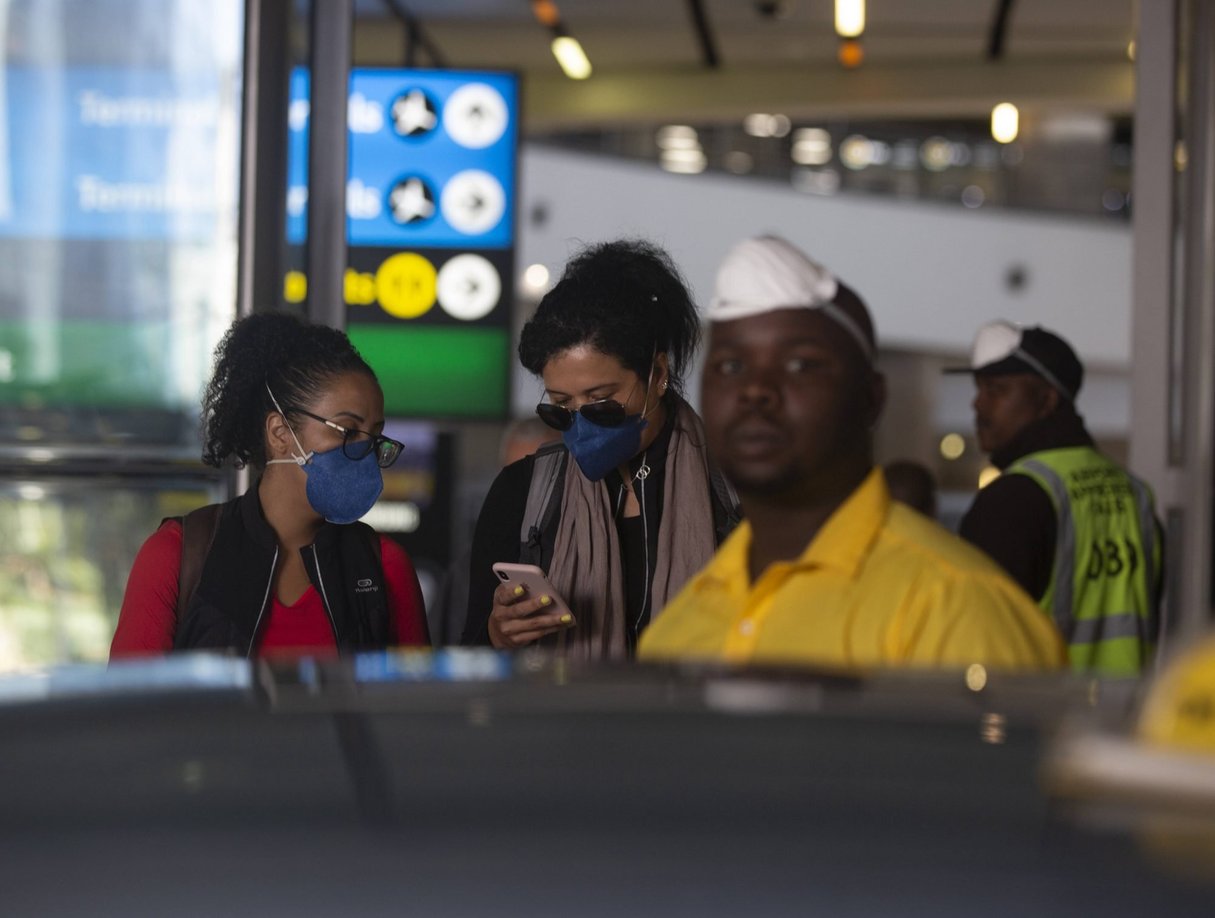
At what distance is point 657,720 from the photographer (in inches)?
49.3

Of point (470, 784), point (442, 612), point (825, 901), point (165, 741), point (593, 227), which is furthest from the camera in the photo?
point (593, 227)

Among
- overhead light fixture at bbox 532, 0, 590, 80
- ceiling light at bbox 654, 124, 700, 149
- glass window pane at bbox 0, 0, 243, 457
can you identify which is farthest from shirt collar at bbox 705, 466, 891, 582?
ceiling light at bbox 654, 124, 700, 149

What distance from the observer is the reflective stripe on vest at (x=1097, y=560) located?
426 cm

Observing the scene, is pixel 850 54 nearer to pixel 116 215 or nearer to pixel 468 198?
pixel 468 198

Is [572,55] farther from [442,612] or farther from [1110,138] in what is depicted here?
[1110,138]

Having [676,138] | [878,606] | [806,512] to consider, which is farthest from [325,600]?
[676,138]

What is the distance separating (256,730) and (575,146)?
22.8 meters

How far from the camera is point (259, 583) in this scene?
3.45 m

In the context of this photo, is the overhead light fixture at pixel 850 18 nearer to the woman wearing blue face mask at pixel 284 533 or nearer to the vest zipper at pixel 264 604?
the woman wearing blue face mask at pixel 284 533

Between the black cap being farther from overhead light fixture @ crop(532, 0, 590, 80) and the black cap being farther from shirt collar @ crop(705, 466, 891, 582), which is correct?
overhead light fixture @ crop(532, 0, 590, 80)

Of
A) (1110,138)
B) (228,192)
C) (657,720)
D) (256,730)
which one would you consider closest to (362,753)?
(256,730)

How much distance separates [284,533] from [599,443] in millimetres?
691

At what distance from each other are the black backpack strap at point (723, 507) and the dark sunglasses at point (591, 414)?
26 cm

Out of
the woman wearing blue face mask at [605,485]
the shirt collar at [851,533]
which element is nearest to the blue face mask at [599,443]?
the woman wearing blue face mask at [605,485]
